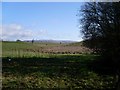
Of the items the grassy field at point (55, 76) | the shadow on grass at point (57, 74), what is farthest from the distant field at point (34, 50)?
the grassy field at point (55, 76)

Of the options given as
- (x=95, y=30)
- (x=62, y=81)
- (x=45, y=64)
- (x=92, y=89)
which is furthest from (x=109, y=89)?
(x=45, y=64)

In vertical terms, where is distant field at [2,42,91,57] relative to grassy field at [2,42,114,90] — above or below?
above

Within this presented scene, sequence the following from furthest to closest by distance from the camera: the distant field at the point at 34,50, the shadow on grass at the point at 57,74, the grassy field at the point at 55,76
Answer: the distant field at the point at 34,50
the shadow on grass at the point at 57,74
the grassy field at the point at 55,76

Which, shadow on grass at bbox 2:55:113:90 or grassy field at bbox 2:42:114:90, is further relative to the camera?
shadow on grass at bbox 2:55:113:90

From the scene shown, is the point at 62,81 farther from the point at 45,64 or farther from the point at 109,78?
the point at 45,64

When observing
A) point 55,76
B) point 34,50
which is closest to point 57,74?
point 55,76

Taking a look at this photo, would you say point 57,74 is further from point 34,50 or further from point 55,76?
point 34,50

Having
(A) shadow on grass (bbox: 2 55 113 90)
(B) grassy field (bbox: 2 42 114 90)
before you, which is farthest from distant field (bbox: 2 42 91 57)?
(B) grassy field (bbox: 2 42 114 90)

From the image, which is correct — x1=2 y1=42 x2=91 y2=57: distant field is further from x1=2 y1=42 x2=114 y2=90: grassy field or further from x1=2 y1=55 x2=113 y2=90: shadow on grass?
x1=2 y1=42 x2=114 y2=90: grassy field

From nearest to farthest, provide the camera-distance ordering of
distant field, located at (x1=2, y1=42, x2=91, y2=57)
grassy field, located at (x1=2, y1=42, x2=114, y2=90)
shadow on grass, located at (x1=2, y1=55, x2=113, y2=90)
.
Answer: grassy field, located at (x1=2, y1=42, x2=114, y2=90) < shadow on grass, located at (x1=2, y1=55, x2=113, y2=90) < distant field, located at (x1=2, y1=42, x2=91, y2=57)

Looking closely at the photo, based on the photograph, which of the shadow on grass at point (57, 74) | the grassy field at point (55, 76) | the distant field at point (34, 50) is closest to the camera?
the grassy field at point (55, 76)

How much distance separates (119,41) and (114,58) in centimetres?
135

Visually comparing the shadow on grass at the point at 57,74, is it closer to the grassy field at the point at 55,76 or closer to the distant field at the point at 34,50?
the grassy field at the point at 55,76

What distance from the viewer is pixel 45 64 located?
94.8ft
